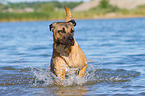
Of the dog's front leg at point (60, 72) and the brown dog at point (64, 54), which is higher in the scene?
the brown dog at point (64, 54)

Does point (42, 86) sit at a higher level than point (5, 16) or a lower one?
lower

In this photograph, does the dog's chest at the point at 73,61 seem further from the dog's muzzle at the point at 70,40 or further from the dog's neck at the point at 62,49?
the dog's muzzle at the point at 70,40

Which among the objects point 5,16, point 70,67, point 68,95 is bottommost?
point 68,95

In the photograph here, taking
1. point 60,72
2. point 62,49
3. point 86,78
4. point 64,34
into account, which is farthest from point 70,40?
point 86,78

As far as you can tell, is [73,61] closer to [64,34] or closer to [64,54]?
[64,54]

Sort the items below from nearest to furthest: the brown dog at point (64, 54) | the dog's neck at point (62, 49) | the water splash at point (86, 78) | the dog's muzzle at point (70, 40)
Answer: the dog's muzzle at point (70, 40), the brown dog at point (64, 54), the dog's neck at point (62, 49), the water splash at point (86, 78)

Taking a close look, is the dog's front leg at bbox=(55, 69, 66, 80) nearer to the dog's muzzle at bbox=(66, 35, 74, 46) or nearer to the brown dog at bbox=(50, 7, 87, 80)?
the brown dog at bbox=(50, 7, 87, 80)

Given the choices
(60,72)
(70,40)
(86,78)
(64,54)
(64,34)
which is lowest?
(86,78)

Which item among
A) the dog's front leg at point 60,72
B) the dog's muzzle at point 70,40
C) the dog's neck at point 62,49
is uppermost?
the dog's muzzle at point 70,40

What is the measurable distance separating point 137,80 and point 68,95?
6.92 ft

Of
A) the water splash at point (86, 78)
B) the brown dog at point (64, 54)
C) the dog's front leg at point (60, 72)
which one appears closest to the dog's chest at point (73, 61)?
the brown dog at point (64, 54)

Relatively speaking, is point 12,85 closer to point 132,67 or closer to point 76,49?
point 76,49

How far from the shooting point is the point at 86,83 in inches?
307

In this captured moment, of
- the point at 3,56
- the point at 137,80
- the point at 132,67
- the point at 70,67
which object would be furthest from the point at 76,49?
the point at 3,56
